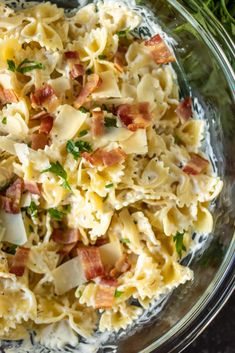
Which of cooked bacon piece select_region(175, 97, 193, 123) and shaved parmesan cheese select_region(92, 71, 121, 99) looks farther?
cooked bacon piece select_region(175, 97, 193, 123)

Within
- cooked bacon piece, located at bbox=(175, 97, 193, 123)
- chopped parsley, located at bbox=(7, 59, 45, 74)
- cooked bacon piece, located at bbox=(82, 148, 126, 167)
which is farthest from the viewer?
cooked bacon piece, located at bbox=(175, 97, 193, 123)

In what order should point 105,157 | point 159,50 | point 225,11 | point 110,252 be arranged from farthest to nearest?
point 225,11
point 159,50
point 110,252
point 105,157

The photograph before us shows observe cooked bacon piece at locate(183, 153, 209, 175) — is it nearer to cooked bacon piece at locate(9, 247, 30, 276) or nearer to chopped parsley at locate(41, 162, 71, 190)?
chopped parsley at locate(41, 162, 71, 190)

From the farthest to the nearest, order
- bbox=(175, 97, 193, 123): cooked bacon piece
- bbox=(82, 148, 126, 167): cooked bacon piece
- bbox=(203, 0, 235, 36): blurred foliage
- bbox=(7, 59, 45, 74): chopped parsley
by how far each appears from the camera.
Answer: bbox=(203, 0, 235, 36): blurred foliage, bbox=(175, 97, 193, 123): cooked bacon piece, bbox=(7, 59, 45, 74): chopped parsley, bbox=(82, 148, 126, 167): cooked bacon piece

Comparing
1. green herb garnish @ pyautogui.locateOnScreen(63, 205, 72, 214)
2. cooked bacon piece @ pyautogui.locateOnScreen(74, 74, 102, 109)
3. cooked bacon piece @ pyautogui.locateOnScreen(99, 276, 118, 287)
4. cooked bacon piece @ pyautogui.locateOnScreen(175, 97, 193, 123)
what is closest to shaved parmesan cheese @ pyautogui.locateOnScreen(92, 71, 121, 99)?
cooked bacon piece @ pyautogui.locateOnScreen(74, 74, 102, 109)

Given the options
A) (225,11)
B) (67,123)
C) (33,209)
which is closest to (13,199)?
(33,209)

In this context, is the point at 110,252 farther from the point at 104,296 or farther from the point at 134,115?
the point at 134,115

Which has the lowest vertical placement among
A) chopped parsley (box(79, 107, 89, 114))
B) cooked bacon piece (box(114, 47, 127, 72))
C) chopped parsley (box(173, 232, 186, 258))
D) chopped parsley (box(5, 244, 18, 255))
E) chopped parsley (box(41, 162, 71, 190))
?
chopped parsley (box(5, 244, 18, 255))
